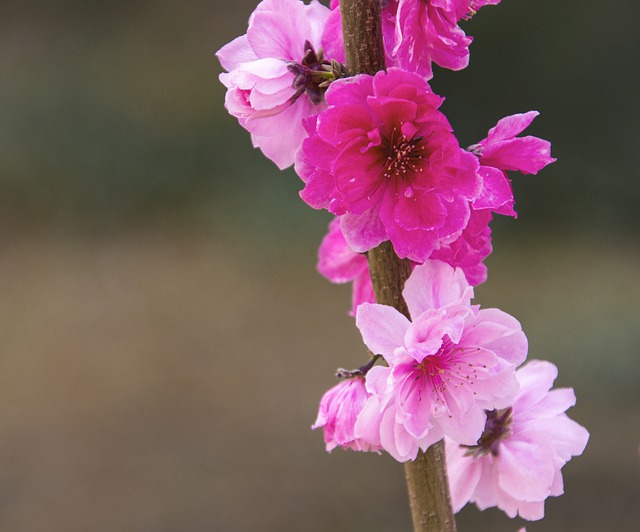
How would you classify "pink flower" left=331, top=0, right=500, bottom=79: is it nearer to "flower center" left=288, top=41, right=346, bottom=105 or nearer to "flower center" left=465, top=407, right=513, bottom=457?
"flower center" left=288, top=41, right=346, bottom=105

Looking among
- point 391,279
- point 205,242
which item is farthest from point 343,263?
point 205,242

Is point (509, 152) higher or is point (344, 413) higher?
point (509, 152)

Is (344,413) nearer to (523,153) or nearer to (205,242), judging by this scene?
(523,153)

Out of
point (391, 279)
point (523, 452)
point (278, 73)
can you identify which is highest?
point (278, 73)

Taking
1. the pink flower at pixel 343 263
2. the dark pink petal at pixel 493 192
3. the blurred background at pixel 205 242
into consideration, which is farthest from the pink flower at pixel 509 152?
the blurred background at pixel 205 242

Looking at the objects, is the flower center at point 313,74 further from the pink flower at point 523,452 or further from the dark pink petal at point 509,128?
the pink flower at point 523,452

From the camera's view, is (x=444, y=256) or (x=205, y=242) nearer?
(x=444, y=256)

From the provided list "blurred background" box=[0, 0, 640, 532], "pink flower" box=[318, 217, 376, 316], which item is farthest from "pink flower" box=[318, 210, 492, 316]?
"blurred background" box=[0, 0, 640, 532]
